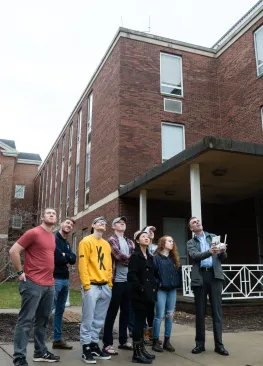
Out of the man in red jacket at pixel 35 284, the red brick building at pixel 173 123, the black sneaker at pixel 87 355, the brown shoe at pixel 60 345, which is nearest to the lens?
the man in red jacket at pixel 35 284

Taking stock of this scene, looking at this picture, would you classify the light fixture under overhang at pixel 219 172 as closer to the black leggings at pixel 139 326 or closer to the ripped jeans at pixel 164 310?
the ripped jeans at pixel 164 310

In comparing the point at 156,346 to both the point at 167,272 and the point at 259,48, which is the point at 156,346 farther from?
the point at 259,48

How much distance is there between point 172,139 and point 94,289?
12121 mm

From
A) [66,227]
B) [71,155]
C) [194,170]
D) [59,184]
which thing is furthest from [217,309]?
[59,184]

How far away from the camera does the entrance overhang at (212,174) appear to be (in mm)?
9203

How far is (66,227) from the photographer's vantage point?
5.85 m

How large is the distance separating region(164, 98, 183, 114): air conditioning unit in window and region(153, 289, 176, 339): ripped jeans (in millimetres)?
11840

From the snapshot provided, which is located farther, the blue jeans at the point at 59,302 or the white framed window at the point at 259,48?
the white framed window at the point at 259,48

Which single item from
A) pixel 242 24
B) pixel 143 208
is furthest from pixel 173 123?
pixel 242 24

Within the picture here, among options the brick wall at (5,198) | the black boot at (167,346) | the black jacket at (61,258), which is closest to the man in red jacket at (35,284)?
the black jacket at (61,258)

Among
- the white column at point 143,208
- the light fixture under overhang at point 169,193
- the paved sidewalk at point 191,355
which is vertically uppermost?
the light fixture under overhang at point 169,193

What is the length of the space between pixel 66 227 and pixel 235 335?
151 inches

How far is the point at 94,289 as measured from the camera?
5.02 metres

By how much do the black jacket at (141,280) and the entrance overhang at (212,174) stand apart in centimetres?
434
